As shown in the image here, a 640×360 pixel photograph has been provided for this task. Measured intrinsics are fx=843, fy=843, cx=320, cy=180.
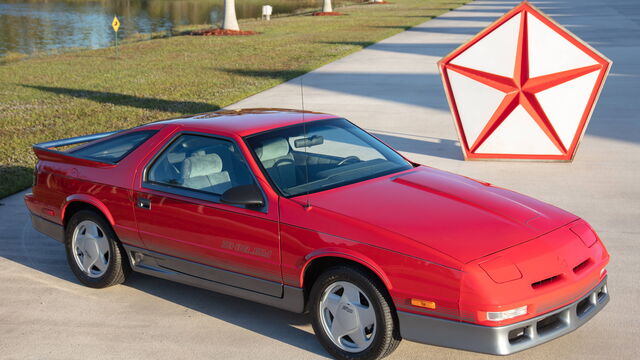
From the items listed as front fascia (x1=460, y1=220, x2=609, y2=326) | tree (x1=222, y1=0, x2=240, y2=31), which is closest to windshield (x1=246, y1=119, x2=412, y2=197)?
front fascia (x1=460, y1=220, x2=609, y2=326)

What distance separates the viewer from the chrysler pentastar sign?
34.6ft

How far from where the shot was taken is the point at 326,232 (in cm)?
508

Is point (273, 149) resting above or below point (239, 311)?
above

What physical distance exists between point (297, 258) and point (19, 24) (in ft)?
133

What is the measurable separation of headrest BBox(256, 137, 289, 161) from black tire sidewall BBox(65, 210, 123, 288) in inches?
58.5

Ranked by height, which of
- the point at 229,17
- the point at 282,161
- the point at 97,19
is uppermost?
the point at 282,161

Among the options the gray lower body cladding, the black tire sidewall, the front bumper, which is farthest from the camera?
the gray lower body cladding

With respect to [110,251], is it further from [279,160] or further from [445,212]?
[445,212]

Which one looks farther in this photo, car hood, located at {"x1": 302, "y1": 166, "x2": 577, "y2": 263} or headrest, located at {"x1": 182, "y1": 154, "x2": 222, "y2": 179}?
headrest, located at {"x1": 182, "y1": 154, "x2": 222, "y2": 179}

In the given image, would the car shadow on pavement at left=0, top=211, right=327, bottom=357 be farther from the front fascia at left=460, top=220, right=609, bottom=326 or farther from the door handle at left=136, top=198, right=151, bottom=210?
the front fascia at left=460, top=220, right=609, bottom=326

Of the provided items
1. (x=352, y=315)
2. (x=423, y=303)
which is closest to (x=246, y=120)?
(x=352, y=315)

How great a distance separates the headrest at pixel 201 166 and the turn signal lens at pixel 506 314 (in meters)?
2.32

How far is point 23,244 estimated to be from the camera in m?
7.83

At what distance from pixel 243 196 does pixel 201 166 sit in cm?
82
